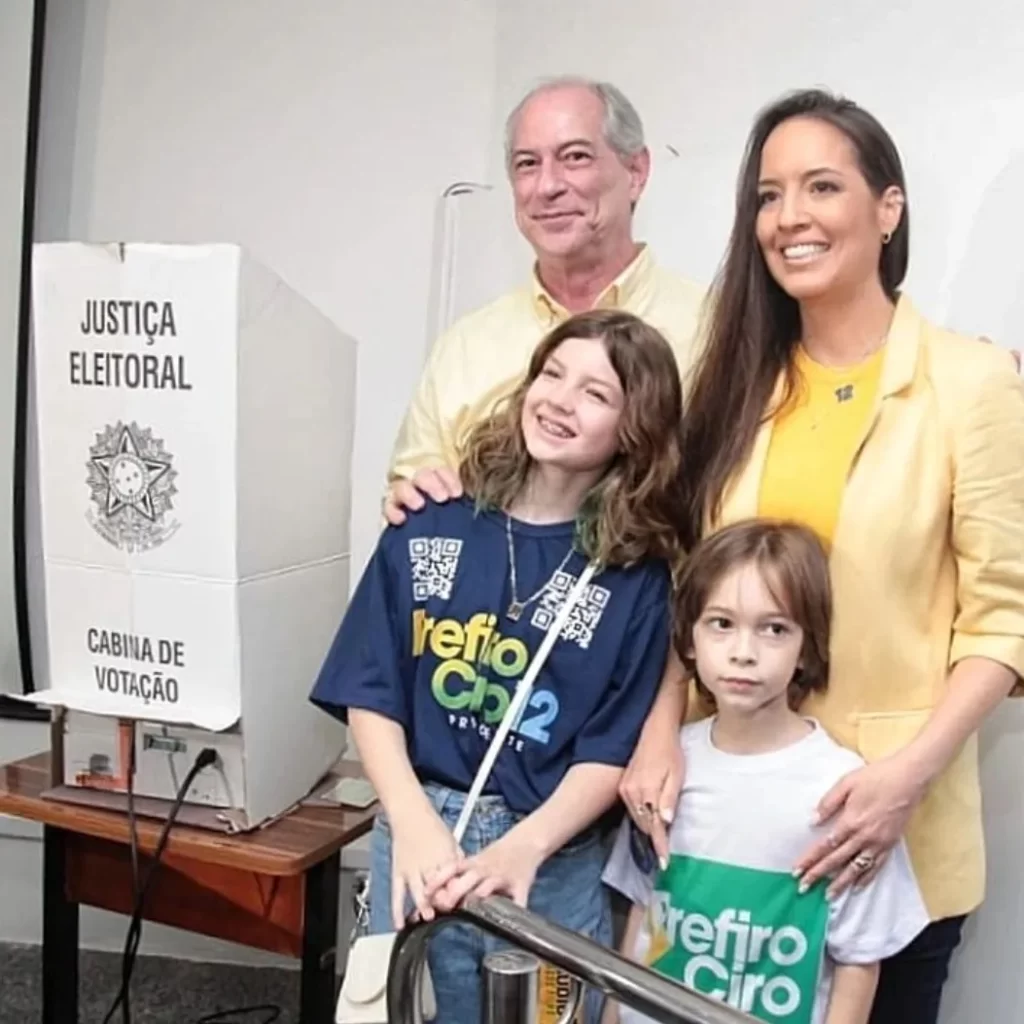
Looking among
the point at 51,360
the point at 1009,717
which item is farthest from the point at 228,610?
the point at 1009,717

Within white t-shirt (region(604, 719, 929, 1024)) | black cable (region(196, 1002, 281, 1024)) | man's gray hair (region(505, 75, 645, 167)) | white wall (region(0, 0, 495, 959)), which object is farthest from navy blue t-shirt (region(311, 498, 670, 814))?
black cable (region(196, 1002, 281, 1024))

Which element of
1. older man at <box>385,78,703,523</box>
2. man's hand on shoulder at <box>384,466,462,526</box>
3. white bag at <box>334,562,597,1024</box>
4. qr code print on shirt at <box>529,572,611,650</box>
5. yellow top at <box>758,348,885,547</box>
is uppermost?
older man at <box>385,78,703,523</box>

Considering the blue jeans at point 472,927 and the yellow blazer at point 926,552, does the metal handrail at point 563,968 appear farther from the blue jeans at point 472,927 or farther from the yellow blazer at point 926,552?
the yellow blazer at point 926,552

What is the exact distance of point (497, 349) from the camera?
1.72 meters

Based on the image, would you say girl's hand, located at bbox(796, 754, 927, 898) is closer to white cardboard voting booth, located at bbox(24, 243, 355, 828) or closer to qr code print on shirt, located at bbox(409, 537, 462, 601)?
qr code print on shirt, located at bbox(409, 537, 462, 601)

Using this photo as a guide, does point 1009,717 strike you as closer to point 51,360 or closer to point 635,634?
point 635,634

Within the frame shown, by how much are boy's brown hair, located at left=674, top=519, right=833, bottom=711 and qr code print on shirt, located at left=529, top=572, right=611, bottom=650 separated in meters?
0.09

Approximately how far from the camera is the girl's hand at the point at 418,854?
128 cm

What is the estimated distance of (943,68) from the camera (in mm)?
1843

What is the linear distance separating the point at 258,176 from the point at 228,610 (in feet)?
3.72

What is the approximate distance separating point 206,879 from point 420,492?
27.0 inches

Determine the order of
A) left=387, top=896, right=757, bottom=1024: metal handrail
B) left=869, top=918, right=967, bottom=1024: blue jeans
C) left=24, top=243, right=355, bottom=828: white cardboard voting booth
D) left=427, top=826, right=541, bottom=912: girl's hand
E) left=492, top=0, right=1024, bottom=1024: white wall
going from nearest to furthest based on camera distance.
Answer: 1. left=387, top=896, right=757, bottom=1024: metal handrail
2. left=427, top=826, right=541, bottom=912: girl's hand
3. left=869, top=918, right=967, bottom=1024: blue jeans
4. left=24, top=243, right=355, bottom=828: white cardboard voting booth
5. left=492, top=0, right=1024, bottom=1024: white wall

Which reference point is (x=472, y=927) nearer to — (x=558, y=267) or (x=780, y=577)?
(x=780, y=577)

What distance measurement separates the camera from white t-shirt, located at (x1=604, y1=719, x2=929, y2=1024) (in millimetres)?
1333
